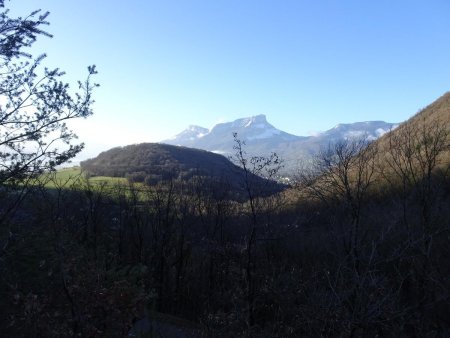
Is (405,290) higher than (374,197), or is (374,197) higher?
(374,197)

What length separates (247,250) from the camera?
12.6 metres

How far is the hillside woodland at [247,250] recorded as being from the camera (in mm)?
6859

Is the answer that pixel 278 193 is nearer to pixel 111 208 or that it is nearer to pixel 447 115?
pixel 111 208

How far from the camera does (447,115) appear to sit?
4103cm

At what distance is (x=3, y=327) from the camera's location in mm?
6688

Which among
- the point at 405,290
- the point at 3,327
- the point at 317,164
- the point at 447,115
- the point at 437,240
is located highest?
the point at 447,115

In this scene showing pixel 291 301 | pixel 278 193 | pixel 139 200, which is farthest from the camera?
pixel 139 200

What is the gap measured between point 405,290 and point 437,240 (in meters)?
3.83

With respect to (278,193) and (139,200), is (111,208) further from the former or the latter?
(278,193)

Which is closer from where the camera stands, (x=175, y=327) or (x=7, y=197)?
(x=7, y=197)

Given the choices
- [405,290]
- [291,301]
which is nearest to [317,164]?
[405,290]

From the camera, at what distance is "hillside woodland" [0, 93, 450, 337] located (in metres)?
6.86

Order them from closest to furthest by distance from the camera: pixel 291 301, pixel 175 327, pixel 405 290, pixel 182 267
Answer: pixel 175 327 < pixel 291 301 < pixel 405 290 < pixel 182 267

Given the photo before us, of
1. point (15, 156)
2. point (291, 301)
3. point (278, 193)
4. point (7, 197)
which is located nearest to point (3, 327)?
point (7, 197)
